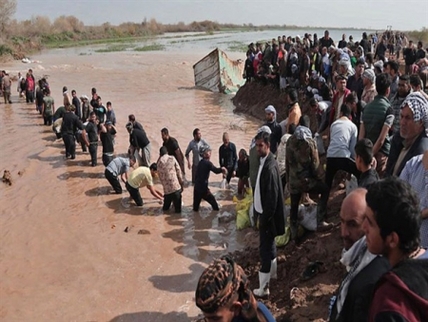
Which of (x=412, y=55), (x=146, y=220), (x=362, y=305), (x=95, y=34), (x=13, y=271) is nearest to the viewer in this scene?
(x=362, y=305)

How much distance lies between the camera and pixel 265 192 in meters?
4.81

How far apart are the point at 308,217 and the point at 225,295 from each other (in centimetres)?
424

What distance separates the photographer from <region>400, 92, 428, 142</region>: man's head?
11.3 ft

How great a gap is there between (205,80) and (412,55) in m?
12.2

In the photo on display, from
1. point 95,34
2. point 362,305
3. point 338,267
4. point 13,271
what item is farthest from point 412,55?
point 95,34

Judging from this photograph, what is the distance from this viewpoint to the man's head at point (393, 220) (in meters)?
1.77

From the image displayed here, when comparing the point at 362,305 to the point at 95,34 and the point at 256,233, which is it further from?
the point at 95,34

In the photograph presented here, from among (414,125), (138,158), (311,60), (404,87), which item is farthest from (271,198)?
(311,60)

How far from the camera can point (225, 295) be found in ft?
6.53

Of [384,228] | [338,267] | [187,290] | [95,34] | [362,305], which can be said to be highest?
[95,34]

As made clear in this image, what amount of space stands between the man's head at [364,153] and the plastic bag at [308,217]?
2.16 metres

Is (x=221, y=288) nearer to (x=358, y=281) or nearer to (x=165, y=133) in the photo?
(x=358, y=281)

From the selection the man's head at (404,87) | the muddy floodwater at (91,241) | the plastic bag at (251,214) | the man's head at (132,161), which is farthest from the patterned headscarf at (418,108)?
the man's head at (132,161)

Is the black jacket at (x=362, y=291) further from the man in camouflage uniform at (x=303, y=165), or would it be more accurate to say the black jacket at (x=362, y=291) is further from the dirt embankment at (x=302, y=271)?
the man in camouflage uniform at (x=303, y=165)
